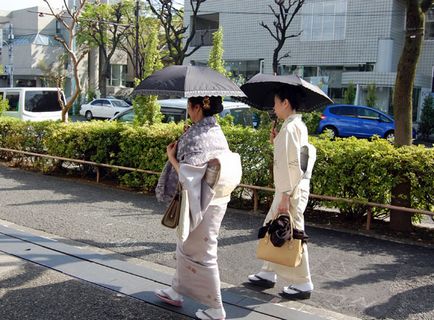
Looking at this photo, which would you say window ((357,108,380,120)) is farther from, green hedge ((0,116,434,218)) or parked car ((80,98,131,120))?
parked car ((80,98,131,120))

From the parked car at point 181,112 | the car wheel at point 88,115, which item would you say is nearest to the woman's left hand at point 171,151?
the parked car at point 181,112

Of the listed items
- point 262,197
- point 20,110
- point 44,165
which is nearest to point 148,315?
point 262,197

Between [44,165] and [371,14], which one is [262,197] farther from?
[371,14]

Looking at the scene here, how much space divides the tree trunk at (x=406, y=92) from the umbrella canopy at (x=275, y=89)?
1.86 metres

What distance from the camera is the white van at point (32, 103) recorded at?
14.2m

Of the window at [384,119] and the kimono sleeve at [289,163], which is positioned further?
the window at [384,119]

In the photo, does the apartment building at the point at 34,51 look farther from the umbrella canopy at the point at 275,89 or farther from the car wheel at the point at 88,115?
the umbrella canopy at the point at 275,89

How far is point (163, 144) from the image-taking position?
24.8ft

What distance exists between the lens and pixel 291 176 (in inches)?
143

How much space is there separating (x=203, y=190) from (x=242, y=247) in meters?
2.09

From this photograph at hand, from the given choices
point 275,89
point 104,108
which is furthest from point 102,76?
point 275,89

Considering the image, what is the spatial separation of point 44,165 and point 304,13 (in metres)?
21.0

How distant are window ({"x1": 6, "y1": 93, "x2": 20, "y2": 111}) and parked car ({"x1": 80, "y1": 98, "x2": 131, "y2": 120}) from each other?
48.6ft

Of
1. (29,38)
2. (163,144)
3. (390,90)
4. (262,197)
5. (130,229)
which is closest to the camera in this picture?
(130,229)
